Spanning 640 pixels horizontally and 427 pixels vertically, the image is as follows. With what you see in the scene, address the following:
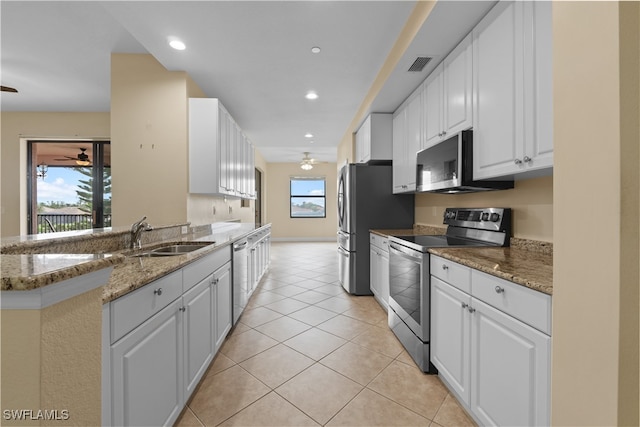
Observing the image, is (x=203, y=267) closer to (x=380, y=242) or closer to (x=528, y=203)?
(x=380, y=242)

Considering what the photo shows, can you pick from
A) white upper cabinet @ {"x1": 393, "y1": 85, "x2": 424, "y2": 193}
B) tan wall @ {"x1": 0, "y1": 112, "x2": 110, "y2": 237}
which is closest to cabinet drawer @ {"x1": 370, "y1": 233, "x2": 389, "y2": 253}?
white upper cabinet @ {"x1": 393, "y1": 85, "x2": 424, "y2": 193}

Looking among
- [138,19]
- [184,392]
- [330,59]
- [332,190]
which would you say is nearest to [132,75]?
[138,19]

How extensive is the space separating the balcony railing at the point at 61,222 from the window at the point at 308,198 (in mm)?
5777

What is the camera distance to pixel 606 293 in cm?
67

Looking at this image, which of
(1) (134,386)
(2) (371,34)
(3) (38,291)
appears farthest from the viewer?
(2) (371,34)

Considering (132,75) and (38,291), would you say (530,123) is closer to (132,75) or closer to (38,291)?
(38,291)

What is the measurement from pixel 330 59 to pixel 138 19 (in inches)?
67.6

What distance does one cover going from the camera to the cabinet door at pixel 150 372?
966mm

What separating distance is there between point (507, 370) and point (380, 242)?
2.01m

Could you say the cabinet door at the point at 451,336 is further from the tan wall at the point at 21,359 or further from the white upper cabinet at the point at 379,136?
the white upper cabinet at the point at 379,136

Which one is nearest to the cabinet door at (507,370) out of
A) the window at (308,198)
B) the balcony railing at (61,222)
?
the balcony railing at (61,222)

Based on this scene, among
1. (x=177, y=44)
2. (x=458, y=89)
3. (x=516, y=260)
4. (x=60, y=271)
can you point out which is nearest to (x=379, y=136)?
(x=458, y=89)

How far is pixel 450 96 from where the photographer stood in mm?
2242

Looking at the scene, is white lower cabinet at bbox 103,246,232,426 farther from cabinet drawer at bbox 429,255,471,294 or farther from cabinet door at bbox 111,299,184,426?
cabinet drawer at bbox 429,255,471,294
